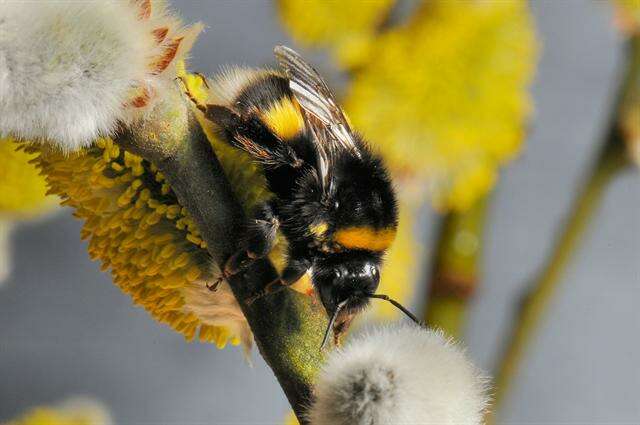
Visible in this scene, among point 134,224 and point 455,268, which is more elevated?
point 134,224

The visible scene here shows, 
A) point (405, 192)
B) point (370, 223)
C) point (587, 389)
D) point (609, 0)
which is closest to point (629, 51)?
point (609, 0)

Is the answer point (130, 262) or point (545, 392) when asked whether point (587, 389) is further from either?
point (130, 262)

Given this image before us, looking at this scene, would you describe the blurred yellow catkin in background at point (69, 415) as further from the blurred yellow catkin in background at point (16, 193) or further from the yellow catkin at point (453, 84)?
the yellow catkin at point (453, 84)

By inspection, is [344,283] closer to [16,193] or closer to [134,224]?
[134,224]

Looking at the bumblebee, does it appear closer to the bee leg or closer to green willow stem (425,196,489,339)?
the bee leg

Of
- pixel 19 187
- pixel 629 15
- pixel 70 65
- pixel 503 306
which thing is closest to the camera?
pixel 70 65

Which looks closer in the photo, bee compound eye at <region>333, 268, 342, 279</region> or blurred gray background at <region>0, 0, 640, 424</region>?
bee compound eye at <region>333, 268, 342, 279</region>


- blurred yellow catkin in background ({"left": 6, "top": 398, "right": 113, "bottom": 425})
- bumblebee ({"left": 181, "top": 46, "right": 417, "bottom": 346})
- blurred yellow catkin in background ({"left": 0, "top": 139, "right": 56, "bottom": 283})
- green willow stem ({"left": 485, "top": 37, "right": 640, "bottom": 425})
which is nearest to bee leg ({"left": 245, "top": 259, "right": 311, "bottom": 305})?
bumblebee ({"left": 181, "top": 46, "right": 417, "bottom": 346})

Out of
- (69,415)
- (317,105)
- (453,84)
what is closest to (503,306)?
(453,84)
